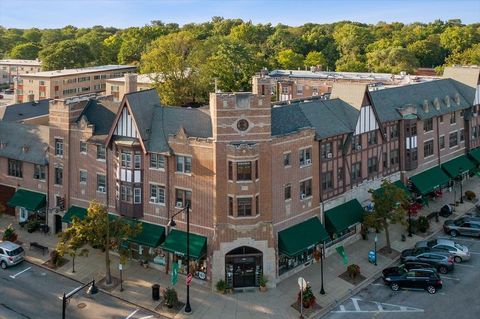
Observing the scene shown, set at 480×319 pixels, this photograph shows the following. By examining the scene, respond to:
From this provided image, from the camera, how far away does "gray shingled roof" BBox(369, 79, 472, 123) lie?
185 feet

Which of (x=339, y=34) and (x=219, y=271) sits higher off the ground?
(x=339, y=34)

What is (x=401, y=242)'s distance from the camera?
165 feet

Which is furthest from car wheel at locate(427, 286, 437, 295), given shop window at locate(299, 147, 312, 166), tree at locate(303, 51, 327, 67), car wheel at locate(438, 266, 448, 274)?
tree at locate(303, 51, 327, 67)

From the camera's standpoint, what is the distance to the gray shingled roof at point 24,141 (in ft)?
171

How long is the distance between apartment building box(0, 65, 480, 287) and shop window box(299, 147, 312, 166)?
5.7 inches

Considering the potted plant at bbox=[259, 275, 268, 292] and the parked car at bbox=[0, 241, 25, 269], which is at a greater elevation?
the parked car at bbox=[0, 241, 25, 269]

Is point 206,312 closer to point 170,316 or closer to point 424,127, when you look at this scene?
point 170,316

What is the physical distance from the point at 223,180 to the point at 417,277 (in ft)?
55.6

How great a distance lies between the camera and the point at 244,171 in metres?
40.2

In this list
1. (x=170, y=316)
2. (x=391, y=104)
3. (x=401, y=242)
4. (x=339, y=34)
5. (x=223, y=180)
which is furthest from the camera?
(x=339, y=34)

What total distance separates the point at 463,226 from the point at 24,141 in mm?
45626

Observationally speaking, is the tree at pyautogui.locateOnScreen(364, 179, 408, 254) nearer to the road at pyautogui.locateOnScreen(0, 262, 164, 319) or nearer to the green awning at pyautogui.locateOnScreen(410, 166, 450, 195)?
the green awning at pyautogui.locateOnScreen(410, 166, 450, 195)

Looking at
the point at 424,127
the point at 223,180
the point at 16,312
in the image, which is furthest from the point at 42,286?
the point at 424,127

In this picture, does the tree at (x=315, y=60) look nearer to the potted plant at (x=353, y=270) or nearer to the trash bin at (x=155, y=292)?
the potted plant at (x=353, y=270)
